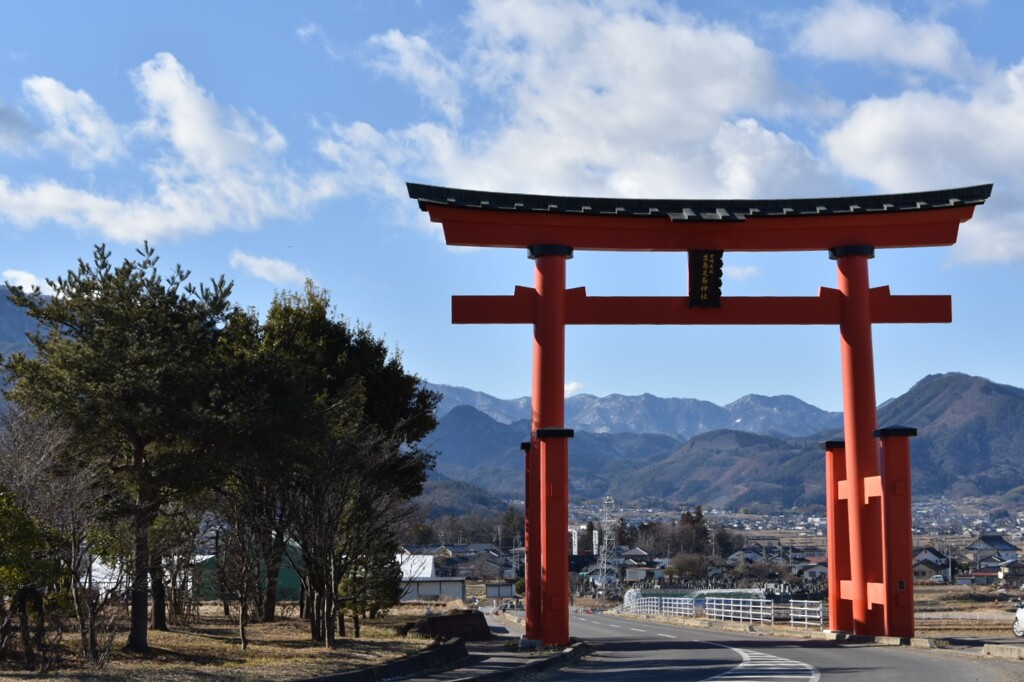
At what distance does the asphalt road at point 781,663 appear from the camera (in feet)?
56.6

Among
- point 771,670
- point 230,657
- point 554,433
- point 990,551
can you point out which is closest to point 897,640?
point 771,670

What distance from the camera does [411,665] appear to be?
19.6m

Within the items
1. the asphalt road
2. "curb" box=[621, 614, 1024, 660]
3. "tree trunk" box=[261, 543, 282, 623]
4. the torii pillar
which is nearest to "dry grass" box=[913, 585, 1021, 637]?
"curb" box=[621, 614, 1024, 660]

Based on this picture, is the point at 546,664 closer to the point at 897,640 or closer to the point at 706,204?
the point at 897,640

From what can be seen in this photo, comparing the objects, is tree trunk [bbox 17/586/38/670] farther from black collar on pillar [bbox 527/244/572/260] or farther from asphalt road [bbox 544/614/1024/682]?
black collar on pillar [bbox 527/244/572/260]

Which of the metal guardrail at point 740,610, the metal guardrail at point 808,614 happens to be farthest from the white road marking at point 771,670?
the metal guardrail at point 740,610

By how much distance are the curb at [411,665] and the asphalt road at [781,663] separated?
2332 mm

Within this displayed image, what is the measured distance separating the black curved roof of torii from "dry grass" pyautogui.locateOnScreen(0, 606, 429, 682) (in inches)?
396

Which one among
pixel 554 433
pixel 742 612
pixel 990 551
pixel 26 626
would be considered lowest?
pixel 990 551

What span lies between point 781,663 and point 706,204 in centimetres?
1081

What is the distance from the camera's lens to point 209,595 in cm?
3494

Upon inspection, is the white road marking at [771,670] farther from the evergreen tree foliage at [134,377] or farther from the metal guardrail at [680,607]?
the metal guardrail at [680,607]

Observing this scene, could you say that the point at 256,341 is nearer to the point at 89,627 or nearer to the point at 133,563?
the point at 133,563

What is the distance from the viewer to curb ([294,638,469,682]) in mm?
17094
